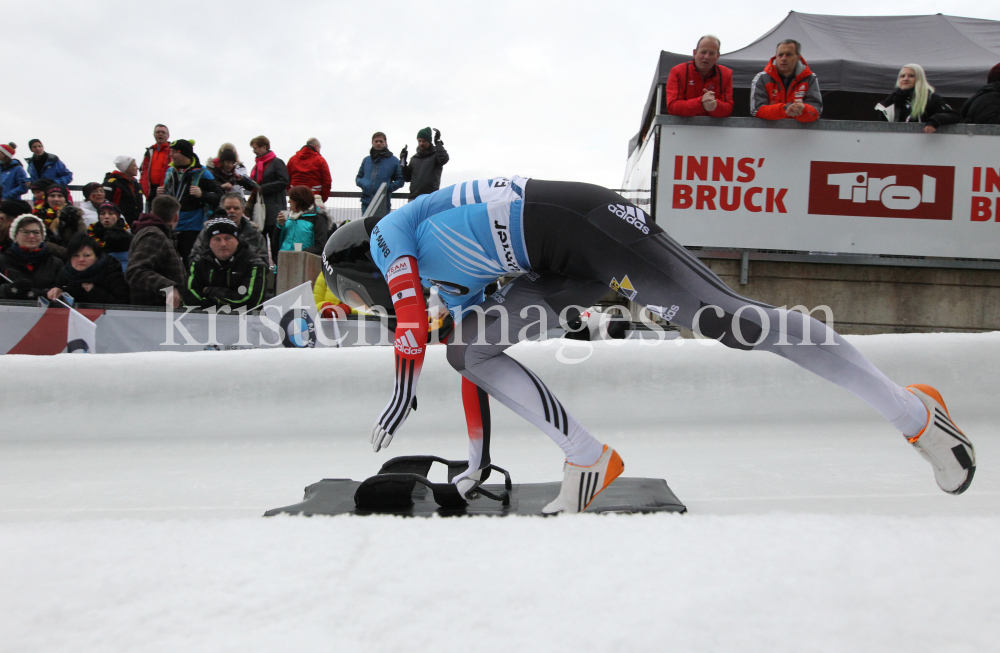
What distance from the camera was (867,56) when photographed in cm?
598

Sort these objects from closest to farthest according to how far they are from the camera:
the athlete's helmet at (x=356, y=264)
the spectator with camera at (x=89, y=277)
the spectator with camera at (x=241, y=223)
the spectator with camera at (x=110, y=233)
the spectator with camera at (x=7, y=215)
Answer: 1. the athlete's helmet at (x=356, y=264)
2. the spectator with camera at (x=89, y=277)
3. the spectator with camera at (x=241, y=223)
4. the spectator with camera at (x=110, y=233)
5. the spectator with camera at (x=7, y=215)

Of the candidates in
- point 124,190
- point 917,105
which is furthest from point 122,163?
point 917,105

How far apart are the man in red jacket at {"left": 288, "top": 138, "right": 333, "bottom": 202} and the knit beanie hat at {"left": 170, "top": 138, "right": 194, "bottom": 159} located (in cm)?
89

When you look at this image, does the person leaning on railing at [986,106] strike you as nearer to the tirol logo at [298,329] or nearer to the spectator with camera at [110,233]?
the tirol logo at [298,329]

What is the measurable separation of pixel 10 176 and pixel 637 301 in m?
7.01

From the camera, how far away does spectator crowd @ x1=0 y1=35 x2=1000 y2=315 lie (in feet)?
13.3

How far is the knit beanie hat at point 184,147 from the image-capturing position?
5.20 m

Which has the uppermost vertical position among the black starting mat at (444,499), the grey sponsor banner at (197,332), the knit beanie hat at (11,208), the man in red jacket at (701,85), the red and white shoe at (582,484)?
the man in red jacket at (701,85)

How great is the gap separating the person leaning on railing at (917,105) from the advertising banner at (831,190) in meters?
0.11

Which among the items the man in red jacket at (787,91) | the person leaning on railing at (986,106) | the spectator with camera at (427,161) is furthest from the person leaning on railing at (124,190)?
the person leaning on railing at (986,106)

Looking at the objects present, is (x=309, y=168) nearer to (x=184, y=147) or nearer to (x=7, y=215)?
(x=184, y=147)

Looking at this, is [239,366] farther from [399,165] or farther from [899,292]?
[899,292]

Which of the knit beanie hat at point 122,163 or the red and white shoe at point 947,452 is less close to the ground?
the knit beanie hat at point 122,163

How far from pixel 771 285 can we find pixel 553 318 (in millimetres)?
2955
